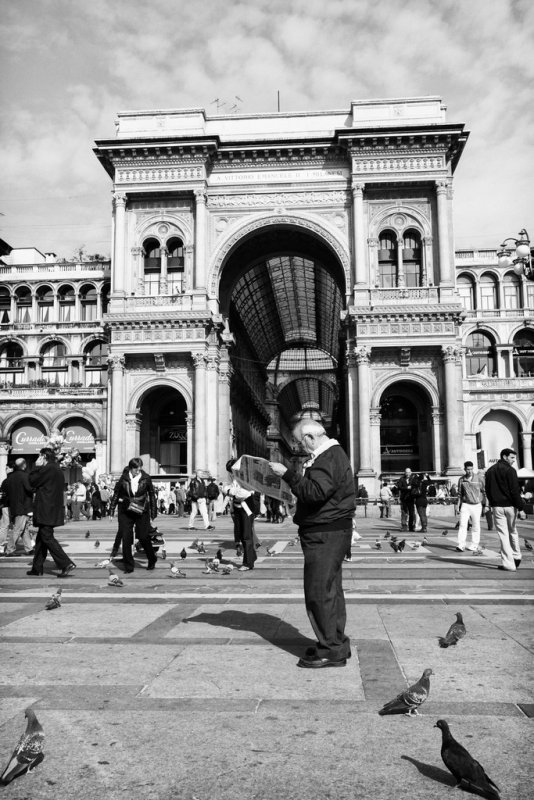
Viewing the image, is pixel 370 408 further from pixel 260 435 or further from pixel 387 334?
pixel 260 435

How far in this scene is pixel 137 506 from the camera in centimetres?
1227

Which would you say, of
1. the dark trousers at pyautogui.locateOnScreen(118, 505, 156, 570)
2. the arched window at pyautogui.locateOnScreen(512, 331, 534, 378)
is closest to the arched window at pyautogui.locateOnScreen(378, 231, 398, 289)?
the arched window at pyautogui.locateOnScreen(512, 331, 534, 378)

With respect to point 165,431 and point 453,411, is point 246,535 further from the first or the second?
point 165,431

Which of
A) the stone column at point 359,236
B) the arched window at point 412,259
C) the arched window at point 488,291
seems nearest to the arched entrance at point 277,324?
the stone column at point 359,236

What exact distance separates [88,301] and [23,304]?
15.5 ft

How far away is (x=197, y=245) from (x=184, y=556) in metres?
28.0

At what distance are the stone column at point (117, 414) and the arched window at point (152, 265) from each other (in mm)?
4174

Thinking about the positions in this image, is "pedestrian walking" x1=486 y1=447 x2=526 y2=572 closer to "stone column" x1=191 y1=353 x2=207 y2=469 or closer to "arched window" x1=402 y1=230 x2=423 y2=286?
"stone column" x1=191 y1=353 x2=207 y2=469

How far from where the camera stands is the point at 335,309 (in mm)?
63969

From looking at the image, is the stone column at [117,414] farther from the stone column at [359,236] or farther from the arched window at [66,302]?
the arched window at [66,302]

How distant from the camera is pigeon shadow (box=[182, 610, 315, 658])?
6.62 metres

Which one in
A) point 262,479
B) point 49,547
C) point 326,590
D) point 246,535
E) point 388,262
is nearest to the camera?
point 326,590

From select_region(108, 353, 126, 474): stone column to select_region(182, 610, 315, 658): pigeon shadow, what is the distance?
99.0 ft

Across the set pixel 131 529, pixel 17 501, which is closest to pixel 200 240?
pixel 17 501
